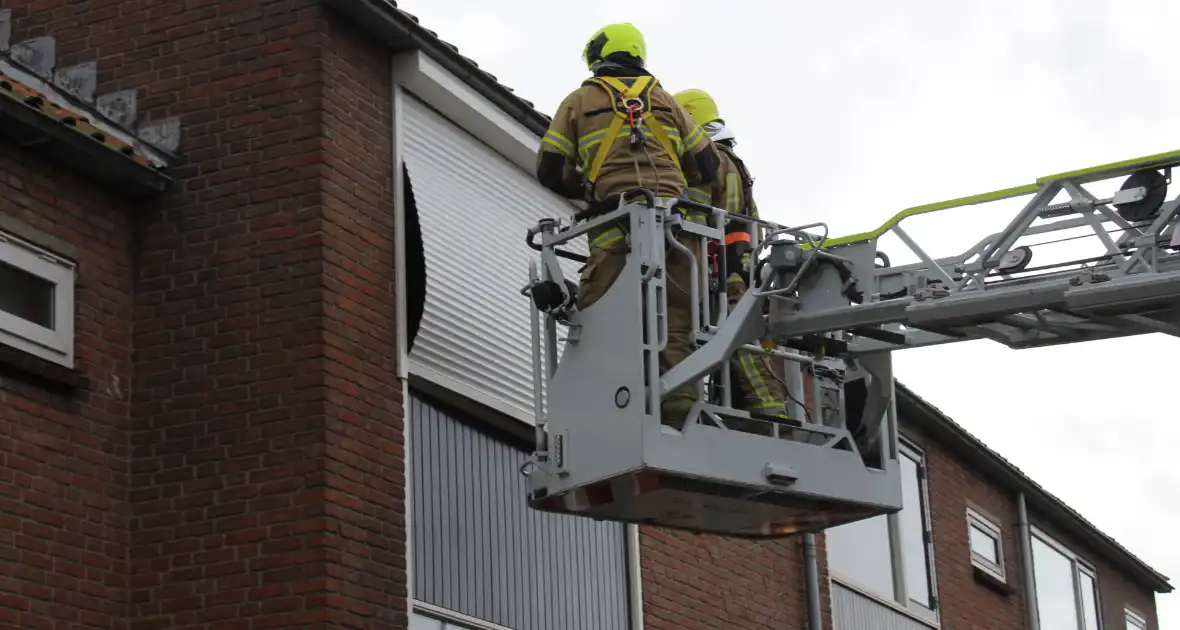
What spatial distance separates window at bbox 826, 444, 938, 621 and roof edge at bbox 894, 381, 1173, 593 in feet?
1.26

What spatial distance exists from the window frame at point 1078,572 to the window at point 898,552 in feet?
9.83

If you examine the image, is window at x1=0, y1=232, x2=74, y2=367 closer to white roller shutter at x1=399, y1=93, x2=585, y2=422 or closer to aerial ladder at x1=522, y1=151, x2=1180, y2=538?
white roller shutter at x1=399, y1=93, x2=585, y2=422

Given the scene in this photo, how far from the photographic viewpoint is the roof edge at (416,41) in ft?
38.2

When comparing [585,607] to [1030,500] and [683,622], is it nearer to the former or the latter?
[683,622]

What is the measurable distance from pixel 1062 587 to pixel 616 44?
1380 centimetres

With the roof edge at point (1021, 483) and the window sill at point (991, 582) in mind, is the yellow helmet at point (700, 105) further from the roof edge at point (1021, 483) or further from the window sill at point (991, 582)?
the window sill at point (991, 582)

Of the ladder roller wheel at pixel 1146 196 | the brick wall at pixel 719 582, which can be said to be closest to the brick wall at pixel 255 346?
the brick wall at pixel 719 582

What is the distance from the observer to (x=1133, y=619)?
25.1 metres

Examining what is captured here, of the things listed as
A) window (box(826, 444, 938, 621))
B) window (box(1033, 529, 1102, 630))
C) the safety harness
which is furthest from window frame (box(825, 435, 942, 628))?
the safety harness

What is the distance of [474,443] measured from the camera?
40.3 feet

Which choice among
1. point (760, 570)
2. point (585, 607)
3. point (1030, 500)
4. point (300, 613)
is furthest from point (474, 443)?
point (1030, 500)

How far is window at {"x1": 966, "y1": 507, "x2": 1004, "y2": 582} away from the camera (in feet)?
66.6

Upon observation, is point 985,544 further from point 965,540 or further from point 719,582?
point 719,582

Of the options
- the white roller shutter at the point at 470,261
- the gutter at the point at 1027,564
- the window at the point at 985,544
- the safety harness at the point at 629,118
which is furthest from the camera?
the gutter at the point at 1027,564
